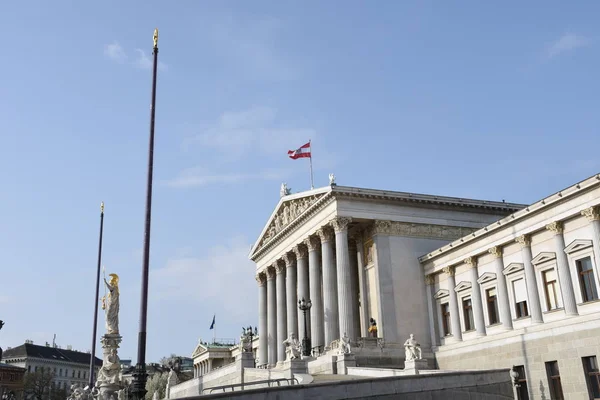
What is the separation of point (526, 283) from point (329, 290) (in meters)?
15.5

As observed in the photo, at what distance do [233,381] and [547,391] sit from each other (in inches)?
783

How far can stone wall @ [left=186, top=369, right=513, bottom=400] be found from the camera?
62.9 ft

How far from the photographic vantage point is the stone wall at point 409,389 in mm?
19181

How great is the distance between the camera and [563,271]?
35.2 m

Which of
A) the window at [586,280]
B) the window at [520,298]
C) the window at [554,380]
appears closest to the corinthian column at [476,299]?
the window at [520,298]

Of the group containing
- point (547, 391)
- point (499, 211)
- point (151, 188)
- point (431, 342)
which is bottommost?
point (547, 391)

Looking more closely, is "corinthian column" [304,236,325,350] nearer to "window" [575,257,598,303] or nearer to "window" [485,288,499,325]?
"window" [485,288,499,325]

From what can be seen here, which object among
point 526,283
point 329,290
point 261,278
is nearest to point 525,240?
point 526,283

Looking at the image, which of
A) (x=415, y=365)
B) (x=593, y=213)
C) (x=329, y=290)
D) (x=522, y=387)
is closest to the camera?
(x=415, y=365)

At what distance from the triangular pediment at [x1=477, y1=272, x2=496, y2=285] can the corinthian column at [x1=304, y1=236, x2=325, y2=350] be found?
44.0 ft

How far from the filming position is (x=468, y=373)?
24.5 metres

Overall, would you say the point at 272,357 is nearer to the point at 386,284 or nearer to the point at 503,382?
the point at 386,284

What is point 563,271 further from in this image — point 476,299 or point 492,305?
point 476,299

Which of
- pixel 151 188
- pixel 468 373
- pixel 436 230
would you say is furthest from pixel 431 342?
pixel 151 188
